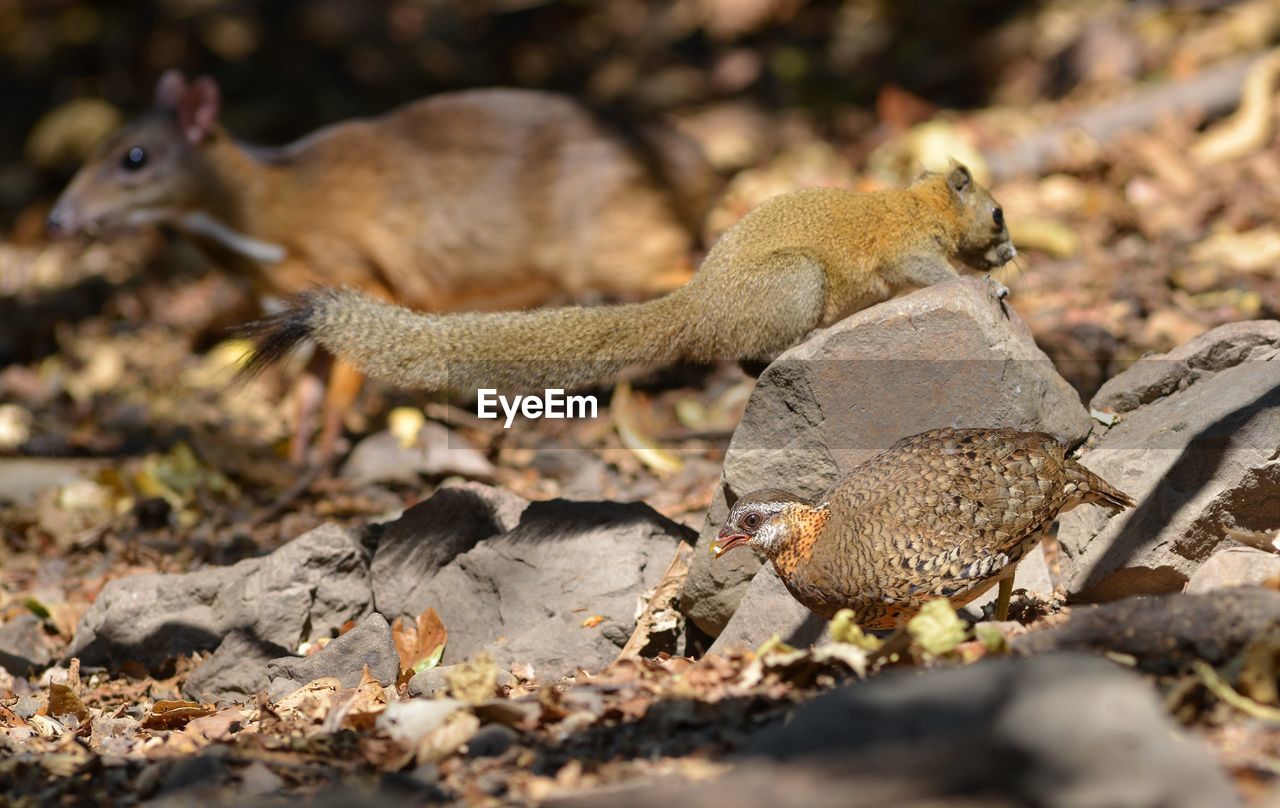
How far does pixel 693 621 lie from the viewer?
5.13m

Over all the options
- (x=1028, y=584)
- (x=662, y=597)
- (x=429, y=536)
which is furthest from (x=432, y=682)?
(x=1028, y=584)

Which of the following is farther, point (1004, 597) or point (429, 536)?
point (429, 536)

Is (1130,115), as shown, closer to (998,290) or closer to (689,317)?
(998,290)

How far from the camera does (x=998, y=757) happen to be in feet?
9.18

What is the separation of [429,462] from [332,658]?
2.92 m

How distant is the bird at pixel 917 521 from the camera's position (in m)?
4.12

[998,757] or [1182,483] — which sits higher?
[1182,483]

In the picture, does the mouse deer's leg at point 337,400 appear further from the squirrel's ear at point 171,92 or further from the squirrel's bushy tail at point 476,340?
the squirrel's bushy tail at point 476,340

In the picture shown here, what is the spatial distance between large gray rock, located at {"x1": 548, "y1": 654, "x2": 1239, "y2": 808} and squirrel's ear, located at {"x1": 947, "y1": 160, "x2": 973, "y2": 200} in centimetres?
Result: 332

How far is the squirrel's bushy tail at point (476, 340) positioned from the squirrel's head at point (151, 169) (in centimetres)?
438

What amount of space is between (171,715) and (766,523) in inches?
86.4

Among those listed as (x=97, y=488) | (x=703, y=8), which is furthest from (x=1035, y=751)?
(x=703, y=8)

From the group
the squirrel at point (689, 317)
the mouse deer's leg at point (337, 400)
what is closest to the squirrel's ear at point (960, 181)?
the squirrel at point (689, 317)

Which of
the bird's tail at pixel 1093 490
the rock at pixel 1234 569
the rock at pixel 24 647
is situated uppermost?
the bird's tail at pixel 1093 490
